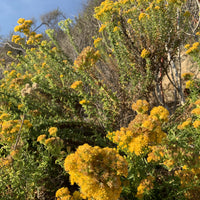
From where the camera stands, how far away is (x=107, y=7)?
2.77m

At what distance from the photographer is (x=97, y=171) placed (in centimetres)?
103

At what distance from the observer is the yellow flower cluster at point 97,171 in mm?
1011

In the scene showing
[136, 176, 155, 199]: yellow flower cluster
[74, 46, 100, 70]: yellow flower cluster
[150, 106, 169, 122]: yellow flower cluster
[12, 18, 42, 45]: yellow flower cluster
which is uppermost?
[12, 18, 42, 45]: yellow flower cluster

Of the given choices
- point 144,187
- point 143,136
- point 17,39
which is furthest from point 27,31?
point 144,187

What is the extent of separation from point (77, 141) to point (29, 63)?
3.32 metres

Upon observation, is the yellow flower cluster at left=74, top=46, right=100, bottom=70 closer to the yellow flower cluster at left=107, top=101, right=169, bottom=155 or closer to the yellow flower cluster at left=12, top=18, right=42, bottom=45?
the yellow flower cluster at left=107, top=101, right=169, bottom=155

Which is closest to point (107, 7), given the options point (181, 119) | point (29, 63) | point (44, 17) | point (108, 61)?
point (108, 61)

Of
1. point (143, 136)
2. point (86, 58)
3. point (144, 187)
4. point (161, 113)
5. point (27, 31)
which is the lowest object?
point (144, 187)

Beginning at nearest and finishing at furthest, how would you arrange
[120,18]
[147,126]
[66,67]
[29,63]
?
[147,126]
[120,18]
[66,67]
[29,63]

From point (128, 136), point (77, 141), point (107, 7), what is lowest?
point (128, 136)

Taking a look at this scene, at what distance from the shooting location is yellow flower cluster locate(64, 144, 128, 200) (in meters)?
1.01

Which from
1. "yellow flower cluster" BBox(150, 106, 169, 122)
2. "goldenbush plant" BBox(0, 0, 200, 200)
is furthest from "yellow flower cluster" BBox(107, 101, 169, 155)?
"yellow flower cluster" BBox(150, 106, 169, 122)

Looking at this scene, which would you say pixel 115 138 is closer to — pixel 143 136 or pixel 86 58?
pixel 143 136

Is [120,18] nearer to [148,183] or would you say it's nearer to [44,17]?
[148,183]
